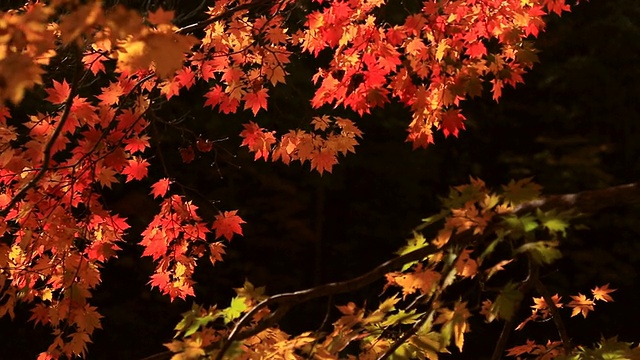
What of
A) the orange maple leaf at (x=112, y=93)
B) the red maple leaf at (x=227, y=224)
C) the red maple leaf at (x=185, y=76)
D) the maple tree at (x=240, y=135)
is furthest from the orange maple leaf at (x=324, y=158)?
the orange maple leaf at (x=112, y=93)

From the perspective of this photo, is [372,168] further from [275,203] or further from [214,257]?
[214,257]

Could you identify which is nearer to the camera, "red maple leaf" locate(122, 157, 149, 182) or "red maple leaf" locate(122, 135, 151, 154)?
"red maple leaf" locate(122, 135, 151, 154)

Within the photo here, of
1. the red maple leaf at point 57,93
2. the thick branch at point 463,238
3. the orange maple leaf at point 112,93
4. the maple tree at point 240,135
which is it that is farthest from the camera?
the orange maple leaf at point 112,93

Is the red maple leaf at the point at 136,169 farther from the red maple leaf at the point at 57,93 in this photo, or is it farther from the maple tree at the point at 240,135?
the red maple leaf at the point at 57,93

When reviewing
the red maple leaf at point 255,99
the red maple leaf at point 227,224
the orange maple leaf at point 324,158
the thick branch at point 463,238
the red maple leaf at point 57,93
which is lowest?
the thick branch at point 463,238

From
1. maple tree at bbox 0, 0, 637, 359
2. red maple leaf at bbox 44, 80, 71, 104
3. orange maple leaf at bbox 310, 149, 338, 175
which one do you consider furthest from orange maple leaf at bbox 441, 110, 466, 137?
red maple leaf at bbox 44, 80, 71, 104

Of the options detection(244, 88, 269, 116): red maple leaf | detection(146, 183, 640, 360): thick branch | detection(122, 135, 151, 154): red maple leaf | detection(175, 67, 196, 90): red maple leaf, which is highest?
detection(175, 67, 196, 90): red maple leaf

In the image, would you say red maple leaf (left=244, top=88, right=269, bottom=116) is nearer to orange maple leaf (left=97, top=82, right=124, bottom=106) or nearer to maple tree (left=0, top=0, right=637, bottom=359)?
maple tree (left=0, top=0, right=637, bottom=359)

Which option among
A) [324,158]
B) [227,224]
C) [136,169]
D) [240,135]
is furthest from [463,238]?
[136,169]

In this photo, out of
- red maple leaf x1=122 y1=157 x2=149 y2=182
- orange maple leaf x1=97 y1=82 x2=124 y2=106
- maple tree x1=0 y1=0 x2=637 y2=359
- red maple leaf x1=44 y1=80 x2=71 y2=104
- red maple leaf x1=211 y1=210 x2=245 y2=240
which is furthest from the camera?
red maple leaf x1=211 y1=210 x2=245 y2=240

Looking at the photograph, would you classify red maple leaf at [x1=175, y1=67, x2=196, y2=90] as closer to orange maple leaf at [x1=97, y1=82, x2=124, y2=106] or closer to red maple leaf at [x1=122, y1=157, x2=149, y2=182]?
orange maple leaf at [x1=97, y1=82, x2=124, y2=106]

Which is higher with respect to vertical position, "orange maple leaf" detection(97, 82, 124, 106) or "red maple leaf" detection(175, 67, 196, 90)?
"red maple leaf" detection(175, 67, 196, 90)

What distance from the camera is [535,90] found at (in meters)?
10.3

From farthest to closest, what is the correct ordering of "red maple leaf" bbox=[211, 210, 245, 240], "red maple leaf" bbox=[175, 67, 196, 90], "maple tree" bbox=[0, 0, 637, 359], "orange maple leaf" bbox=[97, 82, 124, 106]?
"red maple leaf" bbox=[211, 210, 245, 240] → "red maple leaf" bbox=[175, 67, 196, 90] → "orange maple leaf" bbox=[97, 82, 124, 106] → "maple tree" bbox=[0, 0, 637, 359]
